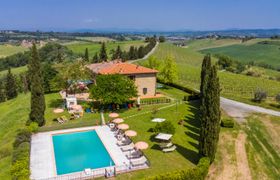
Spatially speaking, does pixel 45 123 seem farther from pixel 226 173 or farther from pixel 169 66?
pixel 169 66

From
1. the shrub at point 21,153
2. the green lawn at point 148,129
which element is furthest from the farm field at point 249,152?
the shrub at point 21,153

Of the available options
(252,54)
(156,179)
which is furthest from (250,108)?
(252,54)

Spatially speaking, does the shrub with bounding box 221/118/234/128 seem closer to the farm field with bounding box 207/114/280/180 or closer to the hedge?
the farm field with bounding box 207/114/280/180

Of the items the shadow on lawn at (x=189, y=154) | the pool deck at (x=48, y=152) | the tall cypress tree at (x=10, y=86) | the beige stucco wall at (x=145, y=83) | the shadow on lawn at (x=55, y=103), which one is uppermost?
the beige stucco wall at (x=145, y=83)

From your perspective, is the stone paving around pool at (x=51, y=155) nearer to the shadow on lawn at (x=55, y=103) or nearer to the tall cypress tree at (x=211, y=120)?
the tall cypress tree at (x=211, y=120)

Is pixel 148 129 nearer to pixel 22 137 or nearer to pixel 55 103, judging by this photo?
pixel 22 137
